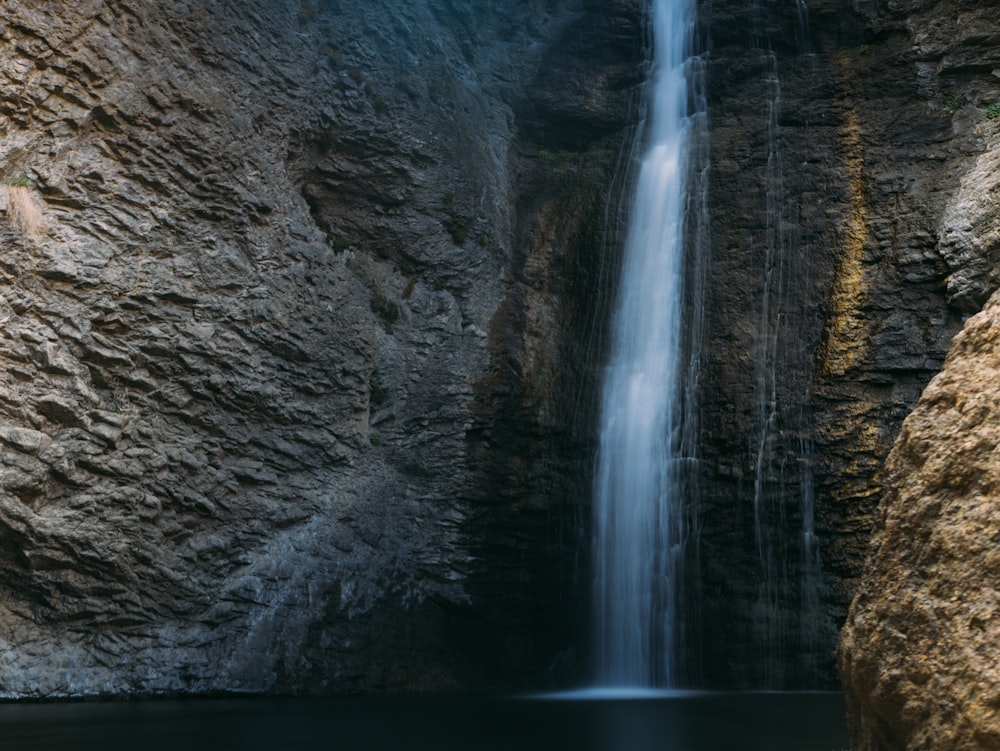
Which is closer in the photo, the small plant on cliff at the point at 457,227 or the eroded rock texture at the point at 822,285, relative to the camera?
the eroded rock texture at the point at 822,285

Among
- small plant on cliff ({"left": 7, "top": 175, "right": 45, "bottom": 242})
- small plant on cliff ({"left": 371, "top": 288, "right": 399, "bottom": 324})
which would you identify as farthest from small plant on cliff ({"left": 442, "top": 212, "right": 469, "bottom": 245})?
small plant on cliff ({"left": 7, "top": 175, "right": 45, "bottom": 242})

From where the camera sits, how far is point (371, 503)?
1192 centimetres

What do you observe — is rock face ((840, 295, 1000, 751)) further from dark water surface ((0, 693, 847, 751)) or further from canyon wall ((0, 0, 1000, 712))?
canyon wall ((0, 0, 1000, 712))

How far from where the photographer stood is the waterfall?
11422 millimetres

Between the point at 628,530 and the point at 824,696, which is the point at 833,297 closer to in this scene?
the point at 628,530

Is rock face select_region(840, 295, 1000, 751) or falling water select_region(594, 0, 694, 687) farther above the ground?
falling water select_region(594, 0, 694, 687)

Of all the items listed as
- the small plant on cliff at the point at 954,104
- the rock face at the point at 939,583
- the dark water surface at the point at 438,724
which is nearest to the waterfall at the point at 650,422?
the dark water surface at the point at 438,724

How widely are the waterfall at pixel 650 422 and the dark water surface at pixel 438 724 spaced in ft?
4.82

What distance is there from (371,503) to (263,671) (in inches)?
97.0

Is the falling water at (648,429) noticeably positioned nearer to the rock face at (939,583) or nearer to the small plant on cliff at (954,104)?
the small plant on cliff at (954,104)

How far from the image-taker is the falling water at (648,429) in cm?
1141

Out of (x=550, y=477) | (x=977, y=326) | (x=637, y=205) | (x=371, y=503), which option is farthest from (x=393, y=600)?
(x=977, y=326)

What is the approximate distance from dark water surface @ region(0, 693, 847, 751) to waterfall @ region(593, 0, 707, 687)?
57.8 inches

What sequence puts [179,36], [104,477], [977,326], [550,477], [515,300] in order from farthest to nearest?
[515,300] < [550,477] < [179,36] < [104,477] < [977,326]
